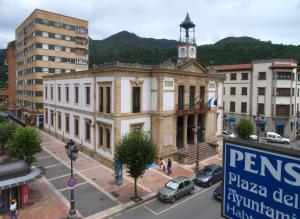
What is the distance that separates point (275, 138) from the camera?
132 ft

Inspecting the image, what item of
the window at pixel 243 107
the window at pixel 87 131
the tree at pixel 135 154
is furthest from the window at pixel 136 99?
the window at pixel 243 107

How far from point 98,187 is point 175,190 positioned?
655cm

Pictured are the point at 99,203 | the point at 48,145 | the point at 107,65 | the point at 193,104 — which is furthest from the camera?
the point at 48,145

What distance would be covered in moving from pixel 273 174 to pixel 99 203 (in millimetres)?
15579

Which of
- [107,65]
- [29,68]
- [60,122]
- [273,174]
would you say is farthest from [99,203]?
[29,68]

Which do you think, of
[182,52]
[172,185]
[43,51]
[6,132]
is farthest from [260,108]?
[43,51]

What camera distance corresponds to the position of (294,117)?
145 feet

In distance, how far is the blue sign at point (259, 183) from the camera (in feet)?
12.9

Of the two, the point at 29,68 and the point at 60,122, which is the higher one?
the point at 29,68

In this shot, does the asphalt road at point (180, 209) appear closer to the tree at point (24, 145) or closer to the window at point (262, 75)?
the tree at point (24, 145)

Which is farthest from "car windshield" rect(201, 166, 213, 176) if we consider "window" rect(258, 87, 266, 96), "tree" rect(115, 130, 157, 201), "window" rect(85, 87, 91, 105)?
"window" rect(258, 87, 266, 96)

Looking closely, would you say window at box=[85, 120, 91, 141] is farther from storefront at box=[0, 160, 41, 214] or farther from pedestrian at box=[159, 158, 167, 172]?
storefront at box=[0, 160, 41, 214]

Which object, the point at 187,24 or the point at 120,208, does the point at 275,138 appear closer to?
the point at 187,24

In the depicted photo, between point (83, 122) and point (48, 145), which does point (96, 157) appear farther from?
point (48, 145)
